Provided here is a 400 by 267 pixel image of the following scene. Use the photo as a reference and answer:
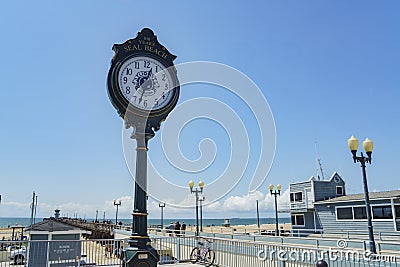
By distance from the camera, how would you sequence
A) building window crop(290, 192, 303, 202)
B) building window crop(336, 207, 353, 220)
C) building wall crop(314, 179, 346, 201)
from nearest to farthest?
building window crop(336, 207, 353, 220) → building wall crop(314, 179, 346, 201) → building window crop(290, 192, 303, 202)

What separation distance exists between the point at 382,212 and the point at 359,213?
6.11ft

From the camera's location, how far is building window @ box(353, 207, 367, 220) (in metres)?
24.8

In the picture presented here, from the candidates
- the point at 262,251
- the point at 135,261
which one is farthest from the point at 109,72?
the point at 262,251

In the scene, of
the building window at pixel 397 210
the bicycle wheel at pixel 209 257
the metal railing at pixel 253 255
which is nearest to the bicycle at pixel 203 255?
the bicycle wheel at pixel 209 257

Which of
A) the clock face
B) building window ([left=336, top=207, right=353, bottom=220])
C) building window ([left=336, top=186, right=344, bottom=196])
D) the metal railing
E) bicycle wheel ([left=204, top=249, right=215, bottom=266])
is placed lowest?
bicycle wheel ([left=204, top=249, right=215, bottom=266])

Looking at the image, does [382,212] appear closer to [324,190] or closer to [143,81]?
[324,190]

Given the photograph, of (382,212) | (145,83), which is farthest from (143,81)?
(382,212)

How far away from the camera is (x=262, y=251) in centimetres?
1017

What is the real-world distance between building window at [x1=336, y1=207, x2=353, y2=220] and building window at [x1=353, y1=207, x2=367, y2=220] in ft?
1.39

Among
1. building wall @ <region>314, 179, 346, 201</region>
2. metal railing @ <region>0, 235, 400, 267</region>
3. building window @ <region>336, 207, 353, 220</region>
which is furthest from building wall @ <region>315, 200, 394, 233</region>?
metal railing @ <region>0, 235, 400, 267</region>

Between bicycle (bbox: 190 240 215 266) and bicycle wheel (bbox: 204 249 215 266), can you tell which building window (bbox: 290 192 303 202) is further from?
bicycle wheel (bbox: 204 249 215 266)

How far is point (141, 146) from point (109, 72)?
1.62 meters

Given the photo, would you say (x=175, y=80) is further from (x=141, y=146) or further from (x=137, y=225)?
(x=137, y=225)

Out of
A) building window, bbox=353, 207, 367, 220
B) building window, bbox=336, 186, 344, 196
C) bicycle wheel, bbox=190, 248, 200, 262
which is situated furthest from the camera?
building window, bbox=336, 186, 344, 196
